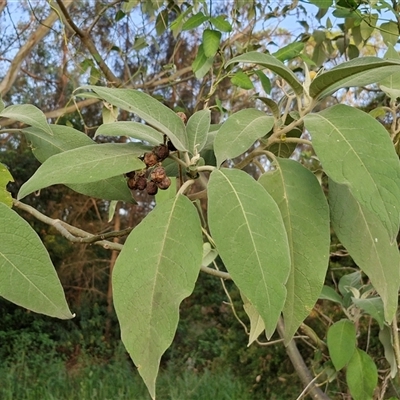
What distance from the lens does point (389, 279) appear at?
19.4 inches

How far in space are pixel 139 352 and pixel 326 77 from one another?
34cm

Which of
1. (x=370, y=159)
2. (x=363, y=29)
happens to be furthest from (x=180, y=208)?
(x=363, y=29)

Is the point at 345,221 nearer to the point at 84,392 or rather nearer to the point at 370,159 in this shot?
the point at 370,159

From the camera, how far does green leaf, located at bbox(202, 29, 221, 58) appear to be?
138cm

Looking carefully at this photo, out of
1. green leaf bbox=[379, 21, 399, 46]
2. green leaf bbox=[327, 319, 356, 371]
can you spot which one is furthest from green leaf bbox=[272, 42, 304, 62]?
green leaf bbox=[327, 319, 356, 371]

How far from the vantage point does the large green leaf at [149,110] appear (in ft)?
1.67

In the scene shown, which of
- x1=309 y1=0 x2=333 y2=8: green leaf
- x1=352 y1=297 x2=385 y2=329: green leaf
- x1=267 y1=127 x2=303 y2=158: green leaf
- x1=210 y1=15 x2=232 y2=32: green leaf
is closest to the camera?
x1=267 y1=127 x2=303 y2=158: green leaf

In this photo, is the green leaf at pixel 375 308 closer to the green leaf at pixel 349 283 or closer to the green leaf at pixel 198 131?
the green leaf at pixel 349 283

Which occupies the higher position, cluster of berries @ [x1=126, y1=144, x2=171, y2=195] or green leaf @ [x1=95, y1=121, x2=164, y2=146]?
green leaf @ [x1=95, y1=121, x2=164, y2=146]

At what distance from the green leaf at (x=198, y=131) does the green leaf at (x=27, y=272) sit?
0.73 ft

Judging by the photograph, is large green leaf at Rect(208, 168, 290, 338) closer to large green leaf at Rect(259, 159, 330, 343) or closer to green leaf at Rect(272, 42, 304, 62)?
large green leaf at Rect(259, 159, 330, 343)

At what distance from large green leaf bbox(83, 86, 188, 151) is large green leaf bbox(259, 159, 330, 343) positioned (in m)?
0.12

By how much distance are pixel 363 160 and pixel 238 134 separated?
0.45 feet

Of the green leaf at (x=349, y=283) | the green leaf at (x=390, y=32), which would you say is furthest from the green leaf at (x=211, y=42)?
the green leaf at (x=349, y=283)
